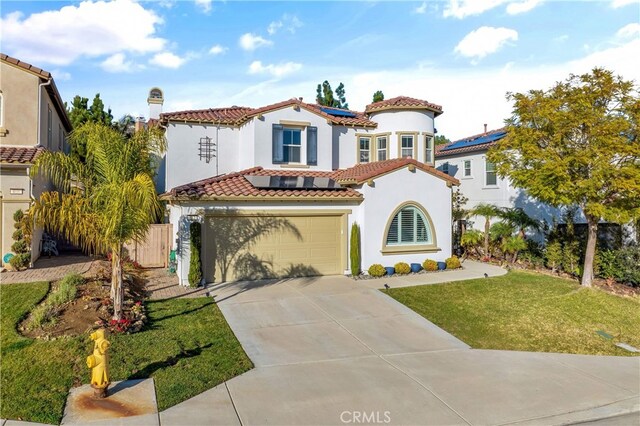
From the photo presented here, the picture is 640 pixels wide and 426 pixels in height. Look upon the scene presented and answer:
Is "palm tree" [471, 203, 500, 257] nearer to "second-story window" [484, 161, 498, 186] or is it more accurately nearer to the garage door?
"second-story window" [484, 161, 498, 186]

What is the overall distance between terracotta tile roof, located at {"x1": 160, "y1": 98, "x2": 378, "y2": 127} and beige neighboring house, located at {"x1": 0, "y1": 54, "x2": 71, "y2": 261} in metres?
4.48

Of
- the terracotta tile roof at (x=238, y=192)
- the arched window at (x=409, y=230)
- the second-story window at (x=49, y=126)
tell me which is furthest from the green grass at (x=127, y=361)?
the second-story window at (x=49, y=126)

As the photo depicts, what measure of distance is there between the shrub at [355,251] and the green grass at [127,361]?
6.59 metres

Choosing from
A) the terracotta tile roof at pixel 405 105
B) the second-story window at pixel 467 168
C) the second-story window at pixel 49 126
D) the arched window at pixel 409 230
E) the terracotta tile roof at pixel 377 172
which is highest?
the terracotta tile roof at pixel 405 105

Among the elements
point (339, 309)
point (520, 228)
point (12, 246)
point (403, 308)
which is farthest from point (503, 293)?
point (12, 246)

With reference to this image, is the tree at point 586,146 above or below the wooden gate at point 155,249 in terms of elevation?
above

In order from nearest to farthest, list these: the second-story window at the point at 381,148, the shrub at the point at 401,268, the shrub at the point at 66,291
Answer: the shrub at the point at 66,291 → the shrub at the point at 401,268 → the second-story window at the point at 381,148

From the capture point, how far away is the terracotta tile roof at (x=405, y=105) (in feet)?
64.6

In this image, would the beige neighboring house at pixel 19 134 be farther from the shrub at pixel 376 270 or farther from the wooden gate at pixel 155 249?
the shrub at pixel 376 270

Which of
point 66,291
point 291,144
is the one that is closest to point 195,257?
point 66,291

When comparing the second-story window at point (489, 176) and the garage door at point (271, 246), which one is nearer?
the garage door at point (271, 246)

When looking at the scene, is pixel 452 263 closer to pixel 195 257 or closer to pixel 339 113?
pixel 339 113

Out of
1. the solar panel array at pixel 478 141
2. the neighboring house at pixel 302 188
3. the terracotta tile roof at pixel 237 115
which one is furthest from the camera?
the solar panel array at pixel 478 141

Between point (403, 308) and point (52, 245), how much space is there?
13917mm
